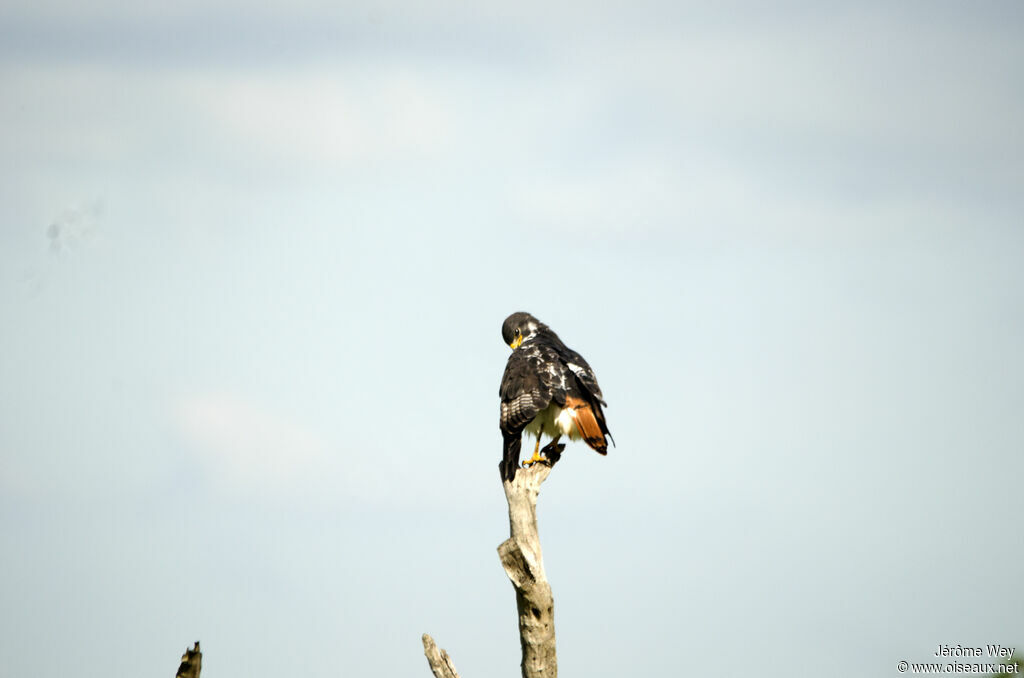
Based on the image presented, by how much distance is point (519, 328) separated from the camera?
52.1 ft

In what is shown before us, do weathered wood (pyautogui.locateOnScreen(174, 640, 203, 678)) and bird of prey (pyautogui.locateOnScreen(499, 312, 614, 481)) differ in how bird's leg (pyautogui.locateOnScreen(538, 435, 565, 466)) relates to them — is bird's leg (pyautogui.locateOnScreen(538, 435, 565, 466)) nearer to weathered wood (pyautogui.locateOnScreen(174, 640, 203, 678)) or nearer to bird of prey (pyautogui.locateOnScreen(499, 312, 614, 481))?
bird of prey (pyautogui.locateOnScreen(499, 312, 614, 481))

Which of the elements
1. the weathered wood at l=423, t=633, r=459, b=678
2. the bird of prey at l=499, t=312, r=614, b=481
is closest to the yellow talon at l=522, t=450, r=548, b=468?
the bird of prey at l=499, t=312, r=614, b=481

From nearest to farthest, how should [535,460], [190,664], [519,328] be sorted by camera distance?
[190,664], [535,460], [519,328]

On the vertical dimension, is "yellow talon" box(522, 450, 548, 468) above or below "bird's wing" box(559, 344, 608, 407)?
below

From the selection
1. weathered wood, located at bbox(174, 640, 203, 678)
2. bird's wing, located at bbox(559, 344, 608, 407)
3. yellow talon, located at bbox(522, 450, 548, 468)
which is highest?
bird's wing, located at bbox(559, 344, 608, 407)

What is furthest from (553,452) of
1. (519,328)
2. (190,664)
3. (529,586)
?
(190,664)

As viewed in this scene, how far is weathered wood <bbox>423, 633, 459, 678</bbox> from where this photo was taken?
1212 cm

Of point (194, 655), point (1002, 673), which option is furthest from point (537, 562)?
point (1002, 673)

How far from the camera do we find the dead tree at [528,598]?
39.6 ft

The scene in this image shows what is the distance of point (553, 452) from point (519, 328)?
Answer: 8.93ft

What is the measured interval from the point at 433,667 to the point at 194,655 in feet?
8.63

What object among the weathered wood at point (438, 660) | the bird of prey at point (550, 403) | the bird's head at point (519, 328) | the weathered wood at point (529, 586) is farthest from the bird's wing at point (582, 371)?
the weathered wood at point (438, 660)

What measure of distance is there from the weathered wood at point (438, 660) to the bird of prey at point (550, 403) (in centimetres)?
229

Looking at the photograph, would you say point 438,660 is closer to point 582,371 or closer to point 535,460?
point 535,460
